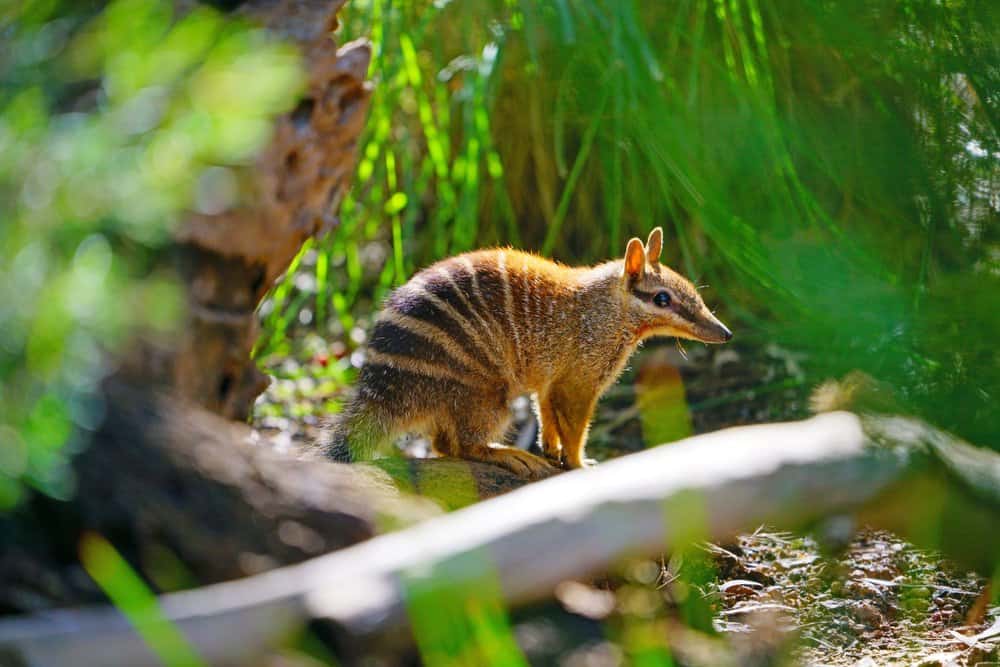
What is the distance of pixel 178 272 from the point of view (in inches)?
97.1

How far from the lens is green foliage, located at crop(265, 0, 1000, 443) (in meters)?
2.32

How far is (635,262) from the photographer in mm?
3830

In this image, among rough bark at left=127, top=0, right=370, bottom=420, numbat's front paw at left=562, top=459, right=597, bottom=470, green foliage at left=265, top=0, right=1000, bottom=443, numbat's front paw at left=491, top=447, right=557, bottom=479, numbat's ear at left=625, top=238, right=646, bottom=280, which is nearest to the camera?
green foliage at left=265, top=0, right=1000, bottom=443

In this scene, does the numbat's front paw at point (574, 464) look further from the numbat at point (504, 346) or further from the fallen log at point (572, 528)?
the fallen log at point (572, 528)

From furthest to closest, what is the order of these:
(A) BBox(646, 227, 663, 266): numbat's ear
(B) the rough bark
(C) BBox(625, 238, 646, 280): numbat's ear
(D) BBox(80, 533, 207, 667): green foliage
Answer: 1. (A) BBox(646, 227, 663, 266): numbat's ear
2. (C) BBox(625, 238, 646, 280): numbat's ear
3. (B) the rough bark
4. (D) BBox(80, 533, 207, 667): green foliage

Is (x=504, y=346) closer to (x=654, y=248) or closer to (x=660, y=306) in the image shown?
(x=660, y=306)

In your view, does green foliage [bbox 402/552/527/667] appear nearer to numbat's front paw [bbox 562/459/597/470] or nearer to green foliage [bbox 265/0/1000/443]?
green foliage [bbox 265/0/1000/443]

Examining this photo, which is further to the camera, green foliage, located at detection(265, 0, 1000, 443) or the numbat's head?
the numbat's head

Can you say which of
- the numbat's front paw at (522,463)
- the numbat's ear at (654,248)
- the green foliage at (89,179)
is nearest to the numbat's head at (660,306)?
the numbat's ear at (654,248)

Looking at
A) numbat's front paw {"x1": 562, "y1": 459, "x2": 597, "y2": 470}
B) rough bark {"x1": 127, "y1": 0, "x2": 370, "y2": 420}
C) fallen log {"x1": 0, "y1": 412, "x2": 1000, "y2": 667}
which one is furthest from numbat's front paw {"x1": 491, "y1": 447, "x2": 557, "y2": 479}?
fallen log {"x1": 0, "y1": 412, "x2": 1000, "y2": 667}

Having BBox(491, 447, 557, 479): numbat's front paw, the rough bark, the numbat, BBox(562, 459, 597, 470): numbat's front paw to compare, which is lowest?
BBox(562, 459, 597, 470): numbat's front paw

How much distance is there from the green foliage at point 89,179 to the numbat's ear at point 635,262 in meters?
2.63

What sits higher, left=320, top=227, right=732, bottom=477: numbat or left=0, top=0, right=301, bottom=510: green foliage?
left=0, top=0, right=301, bottom=510: green foliage

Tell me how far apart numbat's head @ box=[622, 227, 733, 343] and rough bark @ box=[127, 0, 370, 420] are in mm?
1162
